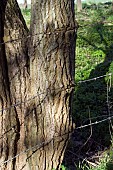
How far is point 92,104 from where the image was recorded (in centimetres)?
547

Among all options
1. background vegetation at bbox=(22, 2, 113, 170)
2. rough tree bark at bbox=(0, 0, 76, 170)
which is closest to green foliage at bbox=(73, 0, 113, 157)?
background vegetation at bbox=(22, 2, 113, 170)

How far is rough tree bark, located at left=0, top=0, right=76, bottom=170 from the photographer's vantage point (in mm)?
2996

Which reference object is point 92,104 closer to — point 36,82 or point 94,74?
point 94,74

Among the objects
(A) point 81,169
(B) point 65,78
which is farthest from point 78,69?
(B) point 65,78

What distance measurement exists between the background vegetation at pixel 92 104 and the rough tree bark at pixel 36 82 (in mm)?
267

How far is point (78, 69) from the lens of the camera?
23.9 feet

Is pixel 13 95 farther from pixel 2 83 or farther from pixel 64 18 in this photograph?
pixel 64 18

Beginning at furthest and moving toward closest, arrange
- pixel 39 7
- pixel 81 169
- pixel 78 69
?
1. pixel 78 69
2. pixel 81 169
3. pixel 39 7

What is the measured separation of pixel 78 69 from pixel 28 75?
13.7 feet

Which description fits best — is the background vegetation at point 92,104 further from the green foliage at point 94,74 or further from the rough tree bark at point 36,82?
the rough tree bark at point 36,82

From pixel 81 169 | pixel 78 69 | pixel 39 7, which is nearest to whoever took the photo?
pixel 39 7

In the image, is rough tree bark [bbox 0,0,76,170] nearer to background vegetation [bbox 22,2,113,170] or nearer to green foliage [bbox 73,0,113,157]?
background vegetation [bbox 22,2,113,170]

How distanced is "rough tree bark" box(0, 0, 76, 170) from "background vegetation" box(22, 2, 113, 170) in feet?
0.88

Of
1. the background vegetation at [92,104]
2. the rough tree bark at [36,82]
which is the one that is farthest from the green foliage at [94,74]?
the rough tree bark at [36,82]
